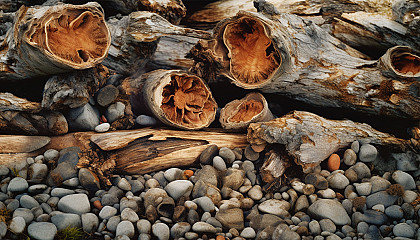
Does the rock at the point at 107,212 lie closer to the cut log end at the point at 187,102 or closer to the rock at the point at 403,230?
the cut log end at the point at 187,102

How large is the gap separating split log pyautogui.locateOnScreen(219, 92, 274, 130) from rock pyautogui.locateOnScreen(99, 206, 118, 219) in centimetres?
134

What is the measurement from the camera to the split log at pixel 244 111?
3.55 metres

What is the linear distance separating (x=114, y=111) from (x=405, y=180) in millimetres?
2860

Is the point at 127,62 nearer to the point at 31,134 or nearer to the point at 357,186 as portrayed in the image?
the point at 31,134

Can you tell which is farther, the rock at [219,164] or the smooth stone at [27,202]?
the rock at [219,164]

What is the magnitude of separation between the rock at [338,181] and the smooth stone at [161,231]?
1.56 meters

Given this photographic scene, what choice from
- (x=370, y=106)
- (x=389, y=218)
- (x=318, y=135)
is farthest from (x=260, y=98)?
(x=389, y=218)

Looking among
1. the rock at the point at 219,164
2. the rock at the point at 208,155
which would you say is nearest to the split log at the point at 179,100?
the rock at the point at 208,155

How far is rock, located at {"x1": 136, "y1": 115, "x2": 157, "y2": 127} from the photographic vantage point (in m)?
3.67

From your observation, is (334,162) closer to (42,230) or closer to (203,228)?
(203,228)

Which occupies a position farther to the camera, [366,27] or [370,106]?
[366,27]

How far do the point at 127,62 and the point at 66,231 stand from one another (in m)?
1.95

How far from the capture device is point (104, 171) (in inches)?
124

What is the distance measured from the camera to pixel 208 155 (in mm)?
3430
